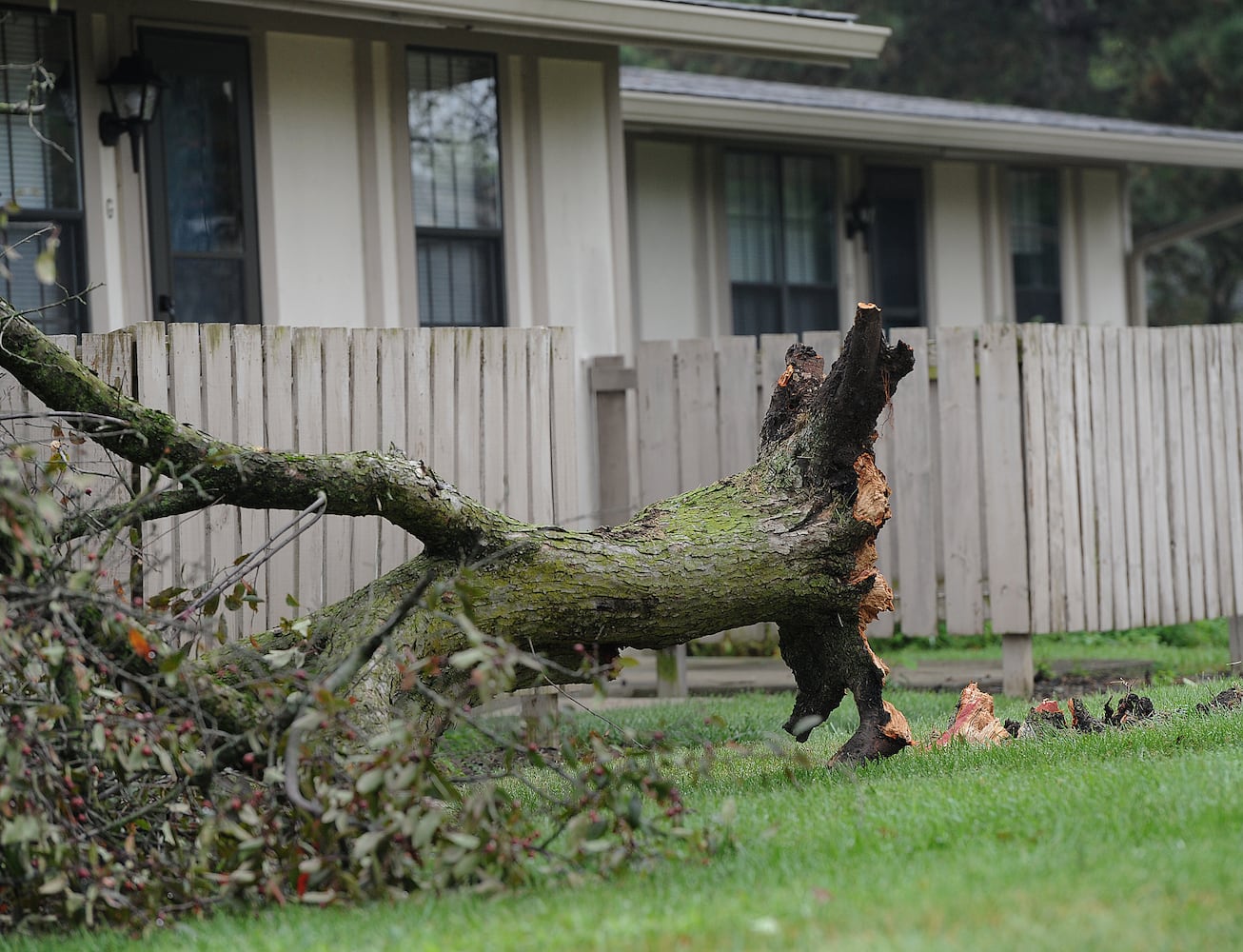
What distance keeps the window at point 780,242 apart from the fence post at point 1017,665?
6047mm

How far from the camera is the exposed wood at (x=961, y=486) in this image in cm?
848

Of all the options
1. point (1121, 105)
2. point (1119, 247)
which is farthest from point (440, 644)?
point (1121, 105)

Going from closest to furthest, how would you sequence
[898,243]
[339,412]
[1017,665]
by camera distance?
[339,412], [1017,665], [898,243]

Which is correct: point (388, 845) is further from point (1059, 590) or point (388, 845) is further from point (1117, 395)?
point (1117, 395)

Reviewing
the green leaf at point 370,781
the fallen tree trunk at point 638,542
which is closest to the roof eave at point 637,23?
the fallen tree trunk at point 638,542

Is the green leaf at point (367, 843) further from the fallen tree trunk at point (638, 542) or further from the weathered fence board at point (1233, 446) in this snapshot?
the weathered fence board at point (1233, 446)

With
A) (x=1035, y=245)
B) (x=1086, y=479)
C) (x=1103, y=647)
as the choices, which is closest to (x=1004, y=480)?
(x=1086, y=479)

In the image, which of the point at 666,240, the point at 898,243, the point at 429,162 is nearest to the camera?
the point at 429,162

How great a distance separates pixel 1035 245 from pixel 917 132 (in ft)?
10.0

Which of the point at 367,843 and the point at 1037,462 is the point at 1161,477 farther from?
the point at 367,843

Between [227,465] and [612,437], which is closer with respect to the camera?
[227,465]

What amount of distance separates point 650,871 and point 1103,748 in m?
2.28

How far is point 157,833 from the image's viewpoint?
184 inches

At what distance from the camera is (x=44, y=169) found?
8875 millimetres
